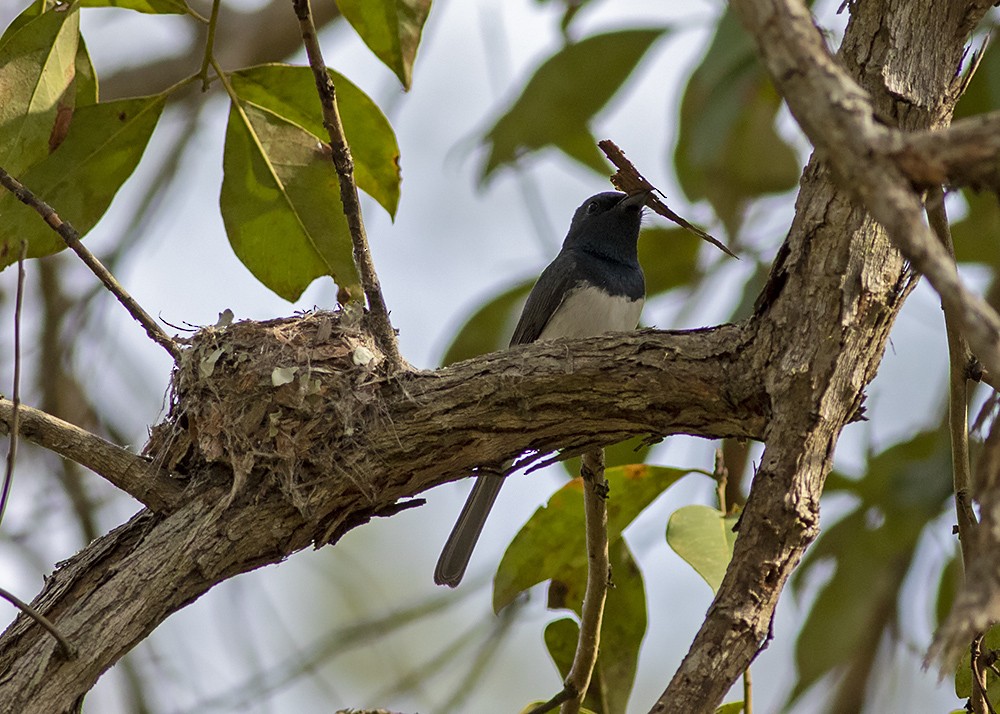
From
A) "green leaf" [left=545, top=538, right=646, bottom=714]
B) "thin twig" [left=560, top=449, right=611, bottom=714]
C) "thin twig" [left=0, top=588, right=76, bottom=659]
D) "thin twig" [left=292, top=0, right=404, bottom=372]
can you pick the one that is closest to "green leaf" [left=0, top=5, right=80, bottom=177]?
"thin twig" [left=292, top=0, right=404, bottom=372]

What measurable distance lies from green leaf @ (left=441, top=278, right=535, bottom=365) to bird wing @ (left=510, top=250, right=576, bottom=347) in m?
0.09

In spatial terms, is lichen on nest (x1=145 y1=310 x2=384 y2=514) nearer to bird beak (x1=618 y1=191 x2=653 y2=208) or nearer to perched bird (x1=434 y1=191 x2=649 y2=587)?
perched bird (x1=434 y1=191 x2=649 y2=587)

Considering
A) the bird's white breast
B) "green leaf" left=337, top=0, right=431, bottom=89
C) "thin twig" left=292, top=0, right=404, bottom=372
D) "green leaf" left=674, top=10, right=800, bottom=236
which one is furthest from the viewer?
the bird's white breast

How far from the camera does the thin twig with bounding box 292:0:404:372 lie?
2.65m

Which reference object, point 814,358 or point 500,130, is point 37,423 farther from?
point 500,130

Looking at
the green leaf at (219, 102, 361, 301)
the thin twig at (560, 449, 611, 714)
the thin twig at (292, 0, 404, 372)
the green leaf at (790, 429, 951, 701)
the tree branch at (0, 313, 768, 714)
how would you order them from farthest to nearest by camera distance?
the green leaf at (790, 429, 951, 701), the thin twig at (560, 449, 611, 714), the green leaf at (219, 102, 361, 301), the thin twig at (292, 0, 404, 372), the tree branch at (0, 313, 768, 714)

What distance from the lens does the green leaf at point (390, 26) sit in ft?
9.32

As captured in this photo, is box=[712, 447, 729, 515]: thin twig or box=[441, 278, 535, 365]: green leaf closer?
box=[712, 447, 729, 515]: thin twig

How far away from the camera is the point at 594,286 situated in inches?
178

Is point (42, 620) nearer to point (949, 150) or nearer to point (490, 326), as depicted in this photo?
point (949, 150)

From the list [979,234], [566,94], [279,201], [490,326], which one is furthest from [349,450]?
[979,234]

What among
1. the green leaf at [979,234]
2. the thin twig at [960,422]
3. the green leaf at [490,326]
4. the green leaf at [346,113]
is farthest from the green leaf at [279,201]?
the green leaf at [979,234]

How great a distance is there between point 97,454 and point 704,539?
4.89 ft

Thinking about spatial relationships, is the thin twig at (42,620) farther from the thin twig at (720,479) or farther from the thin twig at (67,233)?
the thin twig at (720,479)
